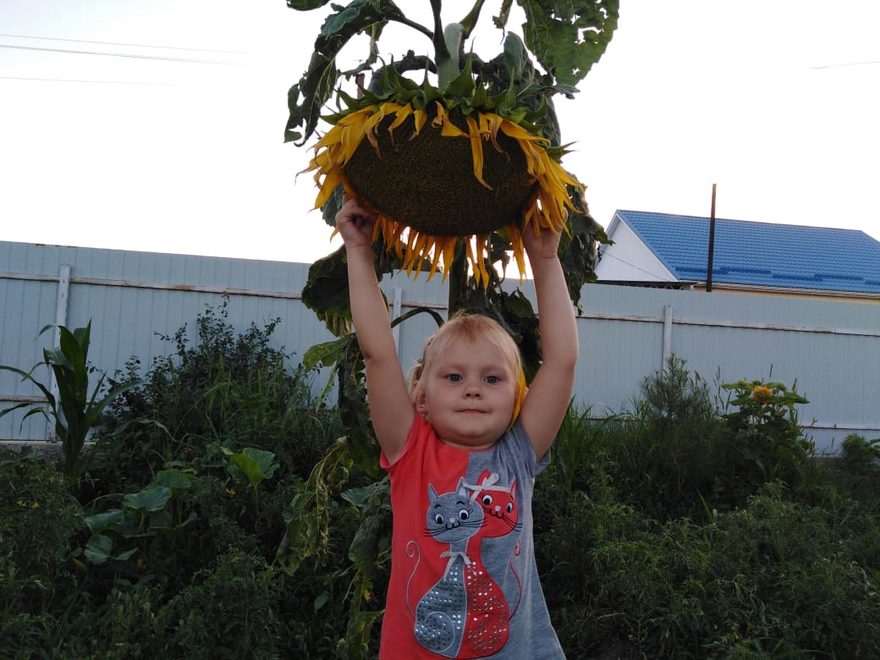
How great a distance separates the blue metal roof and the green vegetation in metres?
15.7

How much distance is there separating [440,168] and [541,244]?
39cm

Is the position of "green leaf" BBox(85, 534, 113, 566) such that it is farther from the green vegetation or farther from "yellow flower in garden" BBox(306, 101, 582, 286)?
"yellow flower in garden" BBox(306, 101, 582, 286)

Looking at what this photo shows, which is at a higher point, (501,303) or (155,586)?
(501,303)

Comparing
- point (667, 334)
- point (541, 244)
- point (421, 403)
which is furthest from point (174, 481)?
point (667, 334)

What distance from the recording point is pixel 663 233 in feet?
76.6

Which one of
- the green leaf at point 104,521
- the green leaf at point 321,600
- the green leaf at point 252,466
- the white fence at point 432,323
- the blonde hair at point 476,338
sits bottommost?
the green leaf at point 321,600

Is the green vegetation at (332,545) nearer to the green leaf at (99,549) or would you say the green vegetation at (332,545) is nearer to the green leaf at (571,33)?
the green leaf at (99,549)

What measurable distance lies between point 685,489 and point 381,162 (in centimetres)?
478

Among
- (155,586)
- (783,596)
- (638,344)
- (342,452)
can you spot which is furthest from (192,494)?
(638,344)

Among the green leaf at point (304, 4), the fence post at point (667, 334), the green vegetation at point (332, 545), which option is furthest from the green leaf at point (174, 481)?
the fence post at point (667, 334)

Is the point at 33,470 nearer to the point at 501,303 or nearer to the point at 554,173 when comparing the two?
the point at 501,303

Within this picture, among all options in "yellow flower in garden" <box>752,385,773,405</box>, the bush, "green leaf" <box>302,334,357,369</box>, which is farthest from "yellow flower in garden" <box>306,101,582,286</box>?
"yellow flower in garden" <box>752,385,773,405</box>

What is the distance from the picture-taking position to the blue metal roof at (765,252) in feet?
69.2

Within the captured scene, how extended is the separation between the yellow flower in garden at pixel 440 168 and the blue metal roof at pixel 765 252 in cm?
1975
